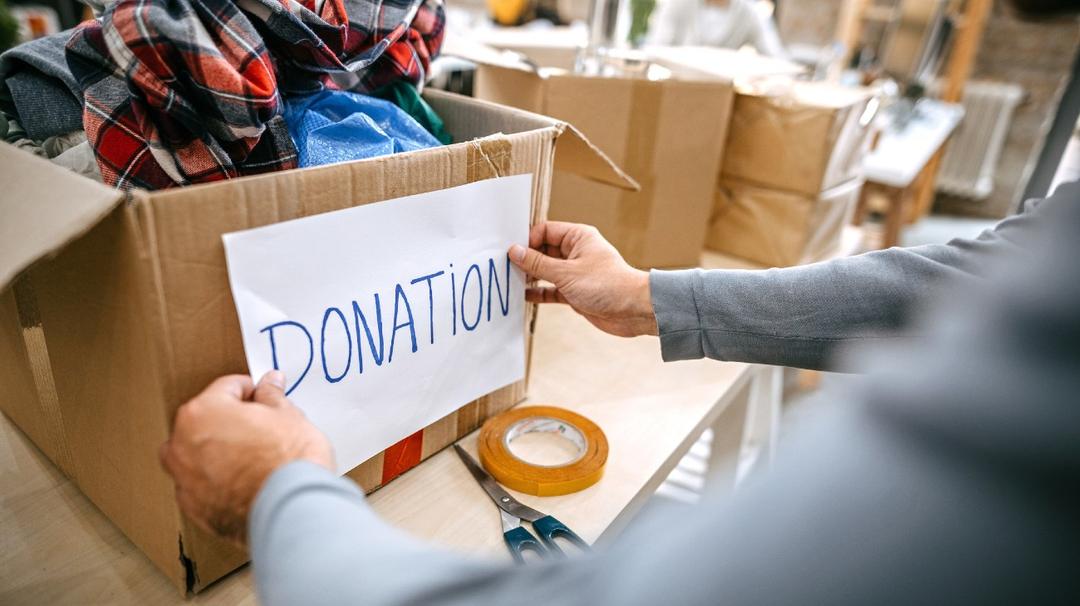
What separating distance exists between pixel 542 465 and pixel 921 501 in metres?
0.42

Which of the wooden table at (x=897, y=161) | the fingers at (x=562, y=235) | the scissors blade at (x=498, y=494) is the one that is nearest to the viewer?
the scissors blade at (x=498, y=494)

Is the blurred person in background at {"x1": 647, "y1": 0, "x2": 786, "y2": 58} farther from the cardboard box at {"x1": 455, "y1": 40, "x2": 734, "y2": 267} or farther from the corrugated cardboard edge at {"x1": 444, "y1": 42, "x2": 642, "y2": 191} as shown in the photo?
the corrugated cardboard edge at {"x1": 444, "y1": 42, "x2": 642, "y2": 191}

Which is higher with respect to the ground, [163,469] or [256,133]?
[256,133]

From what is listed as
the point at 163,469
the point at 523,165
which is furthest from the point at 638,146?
the point at 163,469

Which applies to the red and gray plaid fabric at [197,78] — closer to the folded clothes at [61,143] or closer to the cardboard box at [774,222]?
the folded clothes at [61,143]

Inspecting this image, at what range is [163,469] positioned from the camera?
444 mm

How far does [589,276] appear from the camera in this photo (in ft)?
2.29

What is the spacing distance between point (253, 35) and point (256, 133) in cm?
7

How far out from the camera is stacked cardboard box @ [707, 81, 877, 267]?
3.38 feet

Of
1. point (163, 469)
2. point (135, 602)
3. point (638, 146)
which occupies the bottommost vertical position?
point (135, 602)

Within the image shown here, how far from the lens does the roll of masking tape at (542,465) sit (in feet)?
2.06

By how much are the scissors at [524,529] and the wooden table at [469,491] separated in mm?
11

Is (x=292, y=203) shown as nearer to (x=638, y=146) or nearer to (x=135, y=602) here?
(x=135, y=602)

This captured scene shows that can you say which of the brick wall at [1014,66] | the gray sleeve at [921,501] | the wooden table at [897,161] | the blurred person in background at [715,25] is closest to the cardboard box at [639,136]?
the gray sleeve at [921,501]
